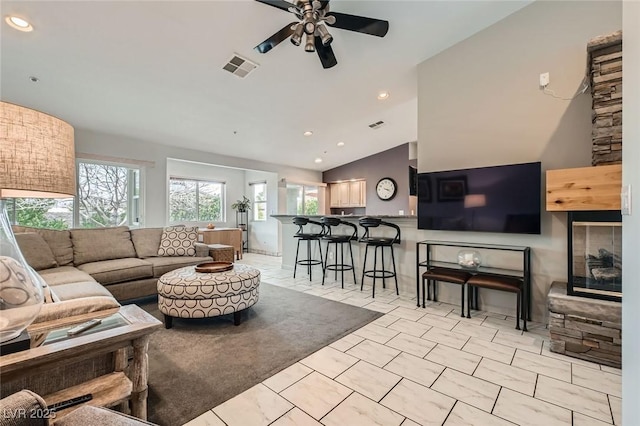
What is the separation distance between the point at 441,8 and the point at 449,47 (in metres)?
0.77

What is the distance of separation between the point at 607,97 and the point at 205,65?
4046 mm

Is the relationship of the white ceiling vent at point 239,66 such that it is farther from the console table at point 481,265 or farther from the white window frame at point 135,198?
the console table at point 481,265

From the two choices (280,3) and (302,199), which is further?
(302,199)

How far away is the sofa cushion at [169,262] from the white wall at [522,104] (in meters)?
3.44

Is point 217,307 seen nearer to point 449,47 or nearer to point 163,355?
point 163,355

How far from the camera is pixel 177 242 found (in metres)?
4.18

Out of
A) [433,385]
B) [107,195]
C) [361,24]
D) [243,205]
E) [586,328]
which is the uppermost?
[361,24]

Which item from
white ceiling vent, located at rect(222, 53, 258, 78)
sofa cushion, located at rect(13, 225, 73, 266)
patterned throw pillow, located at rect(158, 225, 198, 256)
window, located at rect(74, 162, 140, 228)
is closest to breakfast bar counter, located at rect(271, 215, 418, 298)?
patterned throw pillow, located at rect(158, 225, 198, 256)

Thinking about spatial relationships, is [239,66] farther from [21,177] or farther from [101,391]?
[101,391]

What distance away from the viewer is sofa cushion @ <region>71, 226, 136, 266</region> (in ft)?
11.5

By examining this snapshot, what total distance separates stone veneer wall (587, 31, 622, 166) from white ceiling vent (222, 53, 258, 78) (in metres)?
3.39

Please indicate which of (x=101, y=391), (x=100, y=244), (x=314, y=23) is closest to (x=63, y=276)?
(x=100, y=244)

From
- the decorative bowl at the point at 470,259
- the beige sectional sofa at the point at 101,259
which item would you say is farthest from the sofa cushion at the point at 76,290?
the decorative bowl at the point at 470,259
